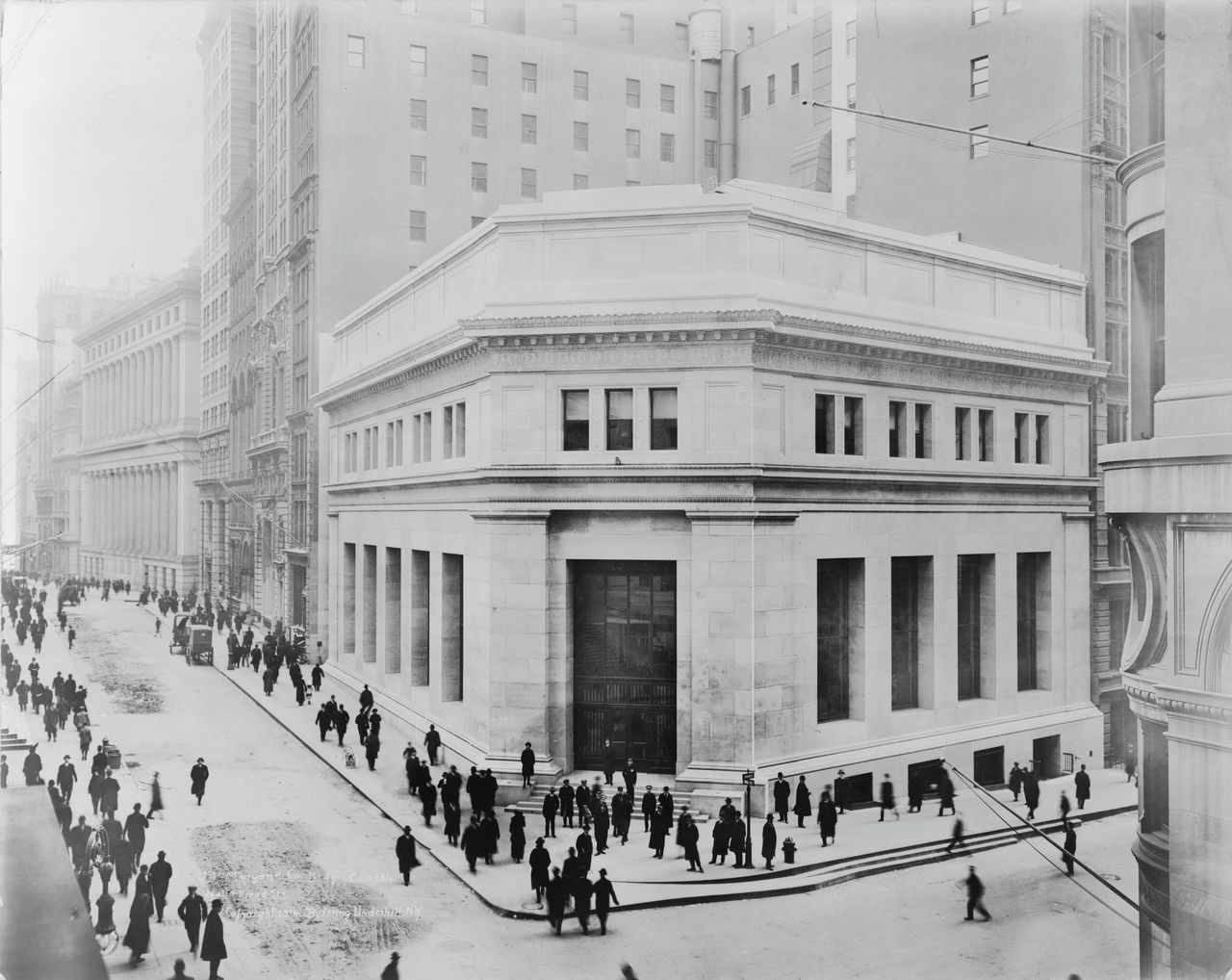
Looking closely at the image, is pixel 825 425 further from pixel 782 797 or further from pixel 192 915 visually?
pixel 192 915

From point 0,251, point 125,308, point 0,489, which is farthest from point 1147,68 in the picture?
point 125,308

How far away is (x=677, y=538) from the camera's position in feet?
76.2

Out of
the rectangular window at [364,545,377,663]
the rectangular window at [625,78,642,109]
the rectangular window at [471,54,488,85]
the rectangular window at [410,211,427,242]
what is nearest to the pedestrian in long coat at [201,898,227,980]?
the rectangular window at [364,545,377,663]

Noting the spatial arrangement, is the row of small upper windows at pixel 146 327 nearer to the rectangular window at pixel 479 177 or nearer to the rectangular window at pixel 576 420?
the rectangular window at pixel 576 420

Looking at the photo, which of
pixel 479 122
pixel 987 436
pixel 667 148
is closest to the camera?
pixel 987 436

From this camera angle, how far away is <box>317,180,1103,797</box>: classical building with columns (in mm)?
22922

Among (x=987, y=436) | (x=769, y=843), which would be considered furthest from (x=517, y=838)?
(x=987, y=436)

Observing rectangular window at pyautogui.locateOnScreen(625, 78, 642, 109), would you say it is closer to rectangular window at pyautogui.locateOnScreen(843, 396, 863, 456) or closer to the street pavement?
rectangular window at pyautogui.locateOnScreen(843, 396, 863, 456)

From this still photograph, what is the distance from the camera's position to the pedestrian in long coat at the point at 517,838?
61.7 feet

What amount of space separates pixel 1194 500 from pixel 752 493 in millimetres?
12233

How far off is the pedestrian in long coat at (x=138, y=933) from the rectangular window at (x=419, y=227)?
24.3m

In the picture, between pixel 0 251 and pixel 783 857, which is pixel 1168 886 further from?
pixel 0 251

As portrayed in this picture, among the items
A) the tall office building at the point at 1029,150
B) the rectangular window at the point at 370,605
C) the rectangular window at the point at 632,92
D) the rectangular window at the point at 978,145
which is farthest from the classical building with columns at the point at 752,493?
the rectangular window at the point at 632,92

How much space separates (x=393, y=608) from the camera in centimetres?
3170
